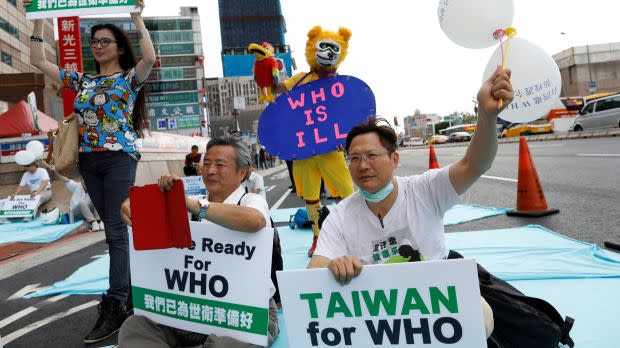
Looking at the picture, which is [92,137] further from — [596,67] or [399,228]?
[596,67]

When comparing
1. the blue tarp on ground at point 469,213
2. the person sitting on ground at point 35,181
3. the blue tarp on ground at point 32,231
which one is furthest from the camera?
the person sitting on ground at point 35,181

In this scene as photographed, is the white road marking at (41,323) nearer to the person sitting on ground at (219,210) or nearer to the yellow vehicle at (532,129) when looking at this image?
the person sitting on ground at (219,210)

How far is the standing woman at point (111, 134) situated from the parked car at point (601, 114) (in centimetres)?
2118

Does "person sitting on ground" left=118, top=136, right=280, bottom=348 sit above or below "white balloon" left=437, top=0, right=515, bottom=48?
below

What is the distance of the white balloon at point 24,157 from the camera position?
875cm

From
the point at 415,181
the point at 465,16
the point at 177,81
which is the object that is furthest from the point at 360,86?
the point at 177,81

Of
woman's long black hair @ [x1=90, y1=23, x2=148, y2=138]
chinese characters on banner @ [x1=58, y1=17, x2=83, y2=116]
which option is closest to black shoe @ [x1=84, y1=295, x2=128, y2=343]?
woman's long black hair @ [x1=90, y1=23, x2=148, y2=138]

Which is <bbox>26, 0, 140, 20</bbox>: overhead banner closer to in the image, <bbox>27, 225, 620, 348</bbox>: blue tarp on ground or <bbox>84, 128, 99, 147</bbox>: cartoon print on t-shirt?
<bbox>84, 128, 99, 147</bbox>: cartoon print on t-shirt

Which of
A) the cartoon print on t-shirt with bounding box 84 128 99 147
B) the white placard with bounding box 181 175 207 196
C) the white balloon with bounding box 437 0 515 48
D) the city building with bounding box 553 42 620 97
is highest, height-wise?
the city building with bounding box 553 42 620 97

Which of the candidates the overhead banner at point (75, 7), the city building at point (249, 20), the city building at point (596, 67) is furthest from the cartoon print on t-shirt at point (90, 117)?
the city building at point (249, 20)

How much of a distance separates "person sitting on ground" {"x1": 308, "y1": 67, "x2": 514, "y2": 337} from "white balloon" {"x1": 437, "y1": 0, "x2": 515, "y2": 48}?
1140 millimetres

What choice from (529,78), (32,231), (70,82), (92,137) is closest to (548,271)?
(529,78)

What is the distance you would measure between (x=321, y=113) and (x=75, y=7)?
1.91m

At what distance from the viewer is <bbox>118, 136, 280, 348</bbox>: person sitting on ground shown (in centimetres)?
179
